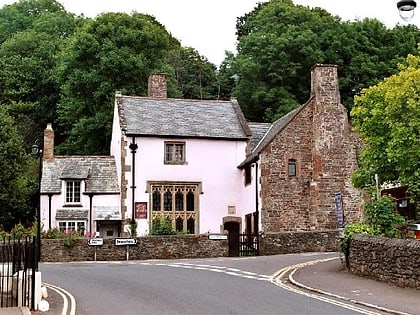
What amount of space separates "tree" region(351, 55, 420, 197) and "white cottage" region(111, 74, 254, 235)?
53.9 ft

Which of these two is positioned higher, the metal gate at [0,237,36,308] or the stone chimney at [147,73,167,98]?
the stone chimney at [147,73,167,98]

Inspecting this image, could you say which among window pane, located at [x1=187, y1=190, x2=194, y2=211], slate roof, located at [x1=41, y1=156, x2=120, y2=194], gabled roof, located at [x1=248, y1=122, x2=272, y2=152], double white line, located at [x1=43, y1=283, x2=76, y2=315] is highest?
gabled roof, located at [x1=248, y1=122, x2=272, y2=152]

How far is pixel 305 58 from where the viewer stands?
61.2 metres

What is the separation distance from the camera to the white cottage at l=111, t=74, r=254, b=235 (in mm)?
43281

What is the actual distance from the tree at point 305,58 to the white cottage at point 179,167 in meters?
15.0

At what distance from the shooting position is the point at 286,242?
1403 inches

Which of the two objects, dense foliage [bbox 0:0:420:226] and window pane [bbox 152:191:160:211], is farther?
dense foliage [bbox 0:0:420:226]

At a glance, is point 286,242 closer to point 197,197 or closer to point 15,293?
point 197,197

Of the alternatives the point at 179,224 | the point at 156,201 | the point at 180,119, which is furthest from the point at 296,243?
the point at 180,119

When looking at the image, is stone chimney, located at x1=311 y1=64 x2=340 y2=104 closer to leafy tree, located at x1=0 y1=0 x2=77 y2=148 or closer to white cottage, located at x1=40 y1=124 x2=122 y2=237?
white cottage, located at x1=40 y1=124 x2=122 y2=237

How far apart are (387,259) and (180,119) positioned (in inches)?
1059

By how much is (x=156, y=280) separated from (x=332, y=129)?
2397 centimetres

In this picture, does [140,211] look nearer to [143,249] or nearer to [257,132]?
[143,249]

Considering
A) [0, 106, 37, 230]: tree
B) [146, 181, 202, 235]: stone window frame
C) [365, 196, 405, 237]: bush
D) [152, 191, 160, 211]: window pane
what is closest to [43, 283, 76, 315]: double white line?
[365, 196, 405, 237]: bush
